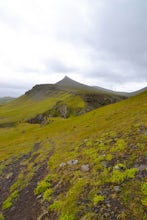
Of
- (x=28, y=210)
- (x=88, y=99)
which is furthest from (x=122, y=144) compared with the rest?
(x=88, y=99)

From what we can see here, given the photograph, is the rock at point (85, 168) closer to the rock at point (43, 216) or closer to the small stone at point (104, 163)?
the small stone at point (104, 163)

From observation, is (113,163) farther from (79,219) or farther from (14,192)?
(14,192)

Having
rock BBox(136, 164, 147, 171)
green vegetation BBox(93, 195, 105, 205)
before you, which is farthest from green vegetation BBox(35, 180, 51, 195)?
rock BBox(136, 164, 147, 171)

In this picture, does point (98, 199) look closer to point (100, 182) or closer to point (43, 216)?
point (100, 182)

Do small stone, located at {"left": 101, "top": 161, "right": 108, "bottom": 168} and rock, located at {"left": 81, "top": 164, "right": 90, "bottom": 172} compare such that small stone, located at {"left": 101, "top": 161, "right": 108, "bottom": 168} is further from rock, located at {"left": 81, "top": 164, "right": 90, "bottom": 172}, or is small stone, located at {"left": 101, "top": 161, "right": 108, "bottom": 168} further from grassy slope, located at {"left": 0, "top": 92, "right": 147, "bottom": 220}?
rock, located at {"left": 81, "top": 164, "right": 90, "bottom": 172}

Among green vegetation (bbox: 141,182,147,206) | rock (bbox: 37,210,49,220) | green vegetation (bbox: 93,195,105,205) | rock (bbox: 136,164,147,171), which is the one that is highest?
rock (bbox: 136,164,147,171)

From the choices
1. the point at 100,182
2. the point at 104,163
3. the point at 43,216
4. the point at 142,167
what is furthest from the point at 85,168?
the point at 43,216

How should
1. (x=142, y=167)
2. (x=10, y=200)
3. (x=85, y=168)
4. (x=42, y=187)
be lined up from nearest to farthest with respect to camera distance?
(x=142, y=167)
(x=42, y=187)
(x=10, y=200)
(x=85, y=168)

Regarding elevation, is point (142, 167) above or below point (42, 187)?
above

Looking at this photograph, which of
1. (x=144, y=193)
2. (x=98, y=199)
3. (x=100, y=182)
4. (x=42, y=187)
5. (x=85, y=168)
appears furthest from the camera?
(x=85, y=168)

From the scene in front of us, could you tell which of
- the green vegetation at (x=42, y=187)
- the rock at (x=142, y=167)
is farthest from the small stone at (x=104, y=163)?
the green vegetation at (x=42, y=187)

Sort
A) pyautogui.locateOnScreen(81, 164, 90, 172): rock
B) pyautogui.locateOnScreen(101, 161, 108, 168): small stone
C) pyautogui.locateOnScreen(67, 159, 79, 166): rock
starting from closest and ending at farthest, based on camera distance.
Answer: pyautogui.locateOnScreen(101, 161, 108, 168): small stone, pyautogui.locateOnScreen(81, 164, 90, 172): rock, pyautogui.locateOnScreen(67, 159, 79, 166): rock

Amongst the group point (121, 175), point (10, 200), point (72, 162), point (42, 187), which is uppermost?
point (121, 175)

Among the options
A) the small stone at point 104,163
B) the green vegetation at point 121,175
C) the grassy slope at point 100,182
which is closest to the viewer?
the grassy slope at point 100,182
